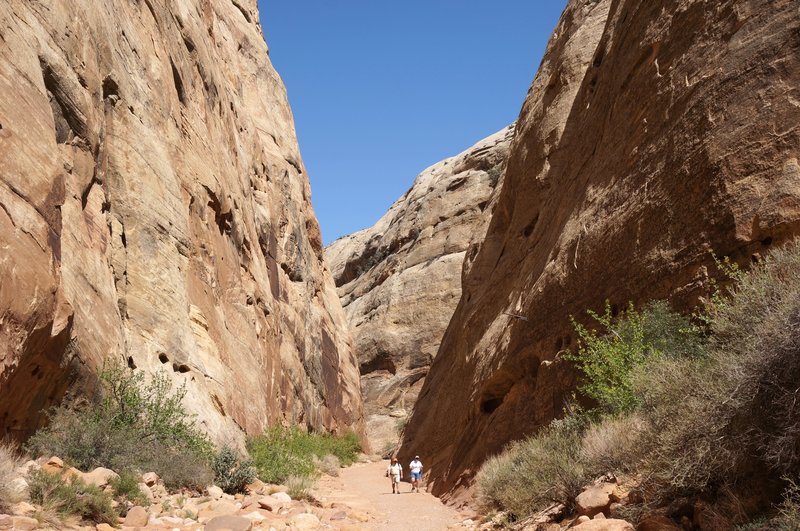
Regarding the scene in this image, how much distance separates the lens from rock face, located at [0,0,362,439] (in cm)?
805

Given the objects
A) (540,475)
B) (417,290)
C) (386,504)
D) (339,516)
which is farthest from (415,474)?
(417,290)

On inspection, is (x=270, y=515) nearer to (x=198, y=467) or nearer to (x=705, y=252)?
(x=198, y=467)

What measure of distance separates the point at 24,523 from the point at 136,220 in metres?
8.56

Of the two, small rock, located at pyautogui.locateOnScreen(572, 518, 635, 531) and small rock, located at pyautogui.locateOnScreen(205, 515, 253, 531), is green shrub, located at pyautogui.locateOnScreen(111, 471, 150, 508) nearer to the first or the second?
small rock, located at pyautogui.locateOnScreen(205, 515, 253, 531)

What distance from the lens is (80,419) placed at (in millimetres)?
8969

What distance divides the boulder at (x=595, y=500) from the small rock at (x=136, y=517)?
16.4 feet

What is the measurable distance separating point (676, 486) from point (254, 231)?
19846 mm

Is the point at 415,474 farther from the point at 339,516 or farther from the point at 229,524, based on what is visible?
the point at 229,524

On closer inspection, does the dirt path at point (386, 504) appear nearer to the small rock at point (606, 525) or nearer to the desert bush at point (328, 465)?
the desert bush at point (328, 465)

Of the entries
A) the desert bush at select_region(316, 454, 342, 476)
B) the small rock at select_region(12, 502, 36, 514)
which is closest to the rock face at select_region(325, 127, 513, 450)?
the desert bush at select_region(316, 454, 342, 476)

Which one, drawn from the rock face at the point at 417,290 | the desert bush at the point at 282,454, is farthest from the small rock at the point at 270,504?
the rock face at the point at 417,290

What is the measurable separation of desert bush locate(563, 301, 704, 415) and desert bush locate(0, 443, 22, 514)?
23.6 ft

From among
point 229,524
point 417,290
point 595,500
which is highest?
point 417,290

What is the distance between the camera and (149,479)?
28.8ft
